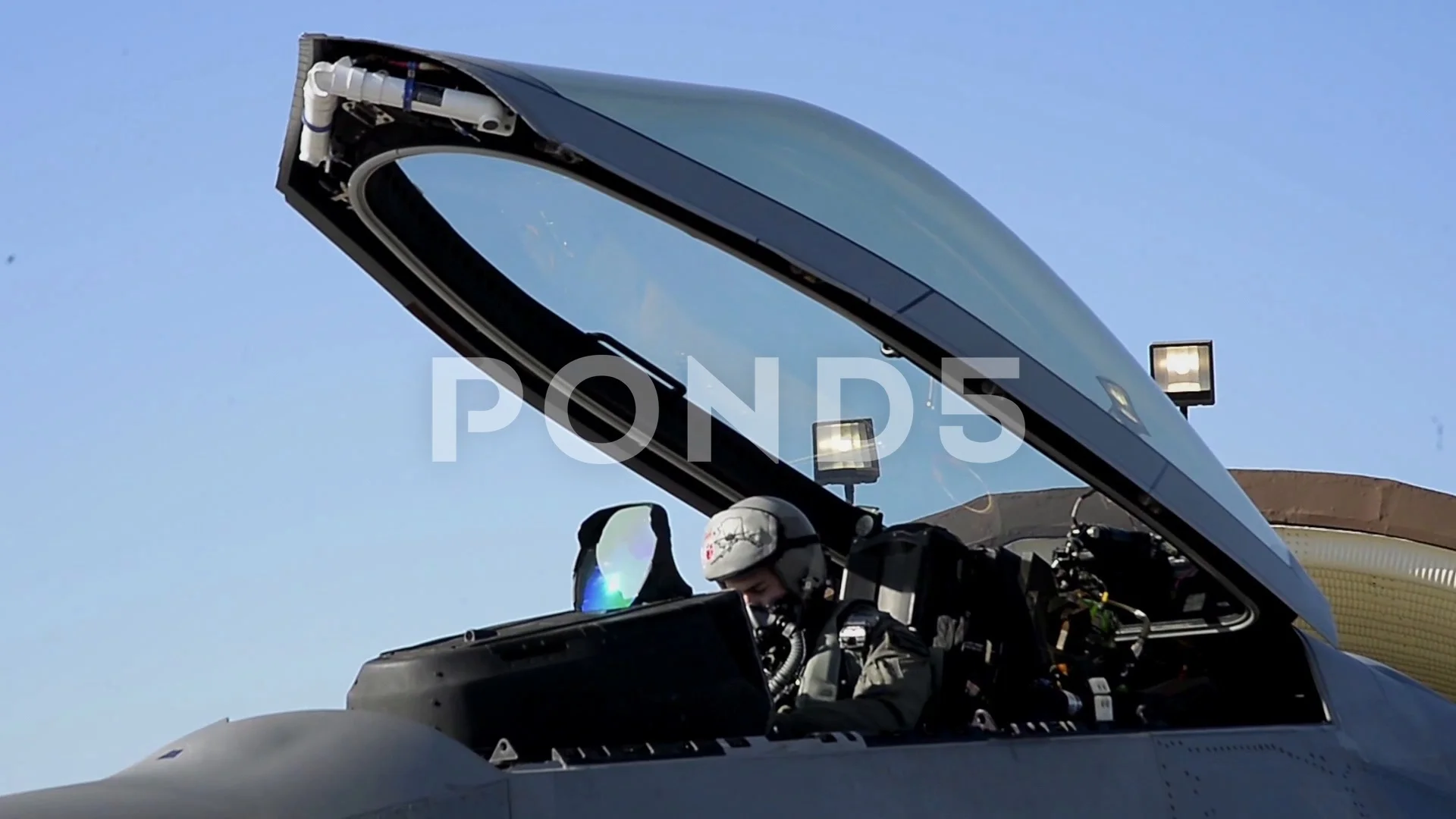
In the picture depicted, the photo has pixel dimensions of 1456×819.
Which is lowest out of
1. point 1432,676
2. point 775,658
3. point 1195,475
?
point 1432,676

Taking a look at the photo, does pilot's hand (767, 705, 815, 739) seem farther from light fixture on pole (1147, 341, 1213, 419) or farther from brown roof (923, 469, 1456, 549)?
brown roof (923, 469, 1456, 549)

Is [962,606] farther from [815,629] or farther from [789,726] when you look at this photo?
[789,726]

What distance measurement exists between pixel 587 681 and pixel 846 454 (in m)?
2.54

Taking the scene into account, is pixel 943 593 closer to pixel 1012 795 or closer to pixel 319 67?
pixel 1012 795

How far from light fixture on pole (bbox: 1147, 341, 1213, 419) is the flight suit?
6.32 m

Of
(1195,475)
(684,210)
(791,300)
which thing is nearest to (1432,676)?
(1195,475)

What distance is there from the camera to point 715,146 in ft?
13.6

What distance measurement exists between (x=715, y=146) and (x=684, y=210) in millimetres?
265

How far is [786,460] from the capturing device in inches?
233

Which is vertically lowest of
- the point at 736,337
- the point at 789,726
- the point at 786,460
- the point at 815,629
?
the point at 789,726

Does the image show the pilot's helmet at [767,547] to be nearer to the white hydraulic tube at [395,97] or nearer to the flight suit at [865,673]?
the flight suit at [865,673]

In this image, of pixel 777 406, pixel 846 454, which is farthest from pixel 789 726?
pixel 846 454

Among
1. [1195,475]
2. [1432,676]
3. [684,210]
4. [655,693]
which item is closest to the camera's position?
[655,693]

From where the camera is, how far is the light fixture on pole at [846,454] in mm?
5633
